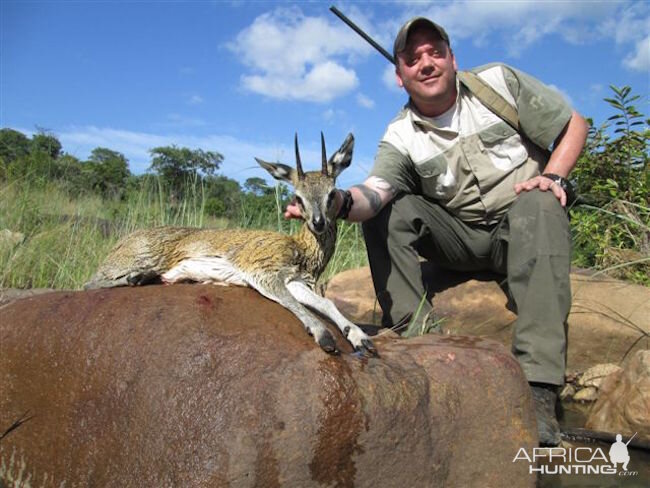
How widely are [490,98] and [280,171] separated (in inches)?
90.9

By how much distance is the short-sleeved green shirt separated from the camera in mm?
5699

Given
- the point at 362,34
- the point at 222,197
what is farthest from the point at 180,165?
the point at 362,34

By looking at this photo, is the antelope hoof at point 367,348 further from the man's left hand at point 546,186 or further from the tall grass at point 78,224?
the tall grass at point 78,224

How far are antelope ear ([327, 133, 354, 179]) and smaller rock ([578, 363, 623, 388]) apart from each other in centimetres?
323

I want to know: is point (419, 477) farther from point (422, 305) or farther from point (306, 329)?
point (422, 305)

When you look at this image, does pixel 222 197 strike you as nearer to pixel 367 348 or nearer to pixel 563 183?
pixel 563 183

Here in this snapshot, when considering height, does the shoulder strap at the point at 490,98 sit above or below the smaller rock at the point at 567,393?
above

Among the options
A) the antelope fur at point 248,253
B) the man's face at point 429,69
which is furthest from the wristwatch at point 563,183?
the antelope fur at point 248,253

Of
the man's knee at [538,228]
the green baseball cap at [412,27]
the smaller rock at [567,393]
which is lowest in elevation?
the smaller rock at [567,393]

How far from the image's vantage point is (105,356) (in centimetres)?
345

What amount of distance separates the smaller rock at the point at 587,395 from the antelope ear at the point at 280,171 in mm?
3556

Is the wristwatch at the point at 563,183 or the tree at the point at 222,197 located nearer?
the wristwatch at the point at 563,183

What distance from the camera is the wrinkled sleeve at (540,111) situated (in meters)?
5.59

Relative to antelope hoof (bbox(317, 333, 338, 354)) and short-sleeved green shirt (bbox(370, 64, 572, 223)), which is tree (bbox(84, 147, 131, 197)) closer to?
short-sleeved green shirt (bbox(370, 64, 572, 223))
